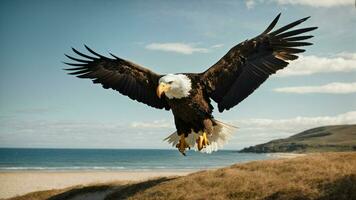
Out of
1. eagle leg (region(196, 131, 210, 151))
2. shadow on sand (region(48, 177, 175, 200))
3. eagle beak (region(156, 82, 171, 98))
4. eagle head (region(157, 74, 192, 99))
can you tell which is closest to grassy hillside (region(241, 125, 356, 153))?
shadow on sand (region(48, 177, 175, 200))

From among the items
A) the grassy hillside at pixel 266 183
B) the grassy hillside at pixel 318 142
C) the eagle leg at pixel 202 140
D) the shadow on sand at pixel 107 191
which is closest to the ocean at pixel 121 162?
the grassy hillside at pixel 318 142

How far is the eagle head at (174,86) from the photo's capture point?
28.0ft

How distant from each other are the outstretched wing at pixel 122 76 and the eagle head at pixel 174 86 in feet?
6.04

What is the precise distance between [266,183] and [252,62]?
5.56 m

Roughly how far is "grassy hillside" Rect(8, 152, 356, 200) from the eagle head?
5.75 metres

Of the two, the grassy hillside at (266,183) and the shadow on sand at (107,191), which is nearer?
the grassy hillside at (266,183)

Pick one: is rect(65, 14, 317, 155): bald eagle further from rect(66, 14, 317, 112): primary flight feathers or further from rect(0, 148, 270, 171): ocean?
rect(0, 148, 270, 171): ocean

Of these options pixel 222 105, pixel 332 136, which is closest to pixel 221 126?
pixel 222 105

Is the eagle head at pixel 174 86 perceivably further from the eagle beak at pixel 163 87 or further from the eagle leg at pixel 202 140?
the eagle leg at pixel 202 140

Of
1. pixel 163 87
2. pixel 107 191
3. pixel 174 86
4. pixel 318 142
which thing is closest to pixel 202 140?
pixel 174 86

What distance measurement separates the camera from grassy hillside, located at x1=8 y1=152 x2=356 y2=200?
1290 centimetres

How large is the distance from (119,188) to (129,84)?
26.0 ft

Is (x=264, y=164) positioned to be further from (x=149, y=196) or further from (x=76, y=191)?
(x=76, y=191)

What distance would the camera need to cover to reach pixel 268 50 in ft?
32.1
